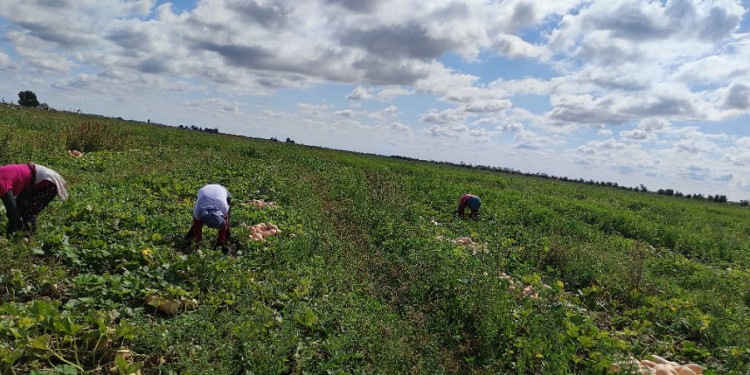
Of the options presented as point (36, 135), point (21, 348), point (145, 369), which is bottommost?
point (145, 369)

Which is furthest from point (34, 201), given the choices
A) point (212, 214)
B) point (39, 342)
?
point (39, 342)

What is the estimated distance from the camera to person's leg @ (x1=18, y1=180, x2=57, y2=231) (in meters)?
6.25

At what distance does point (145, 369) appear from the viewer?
13.1 feet

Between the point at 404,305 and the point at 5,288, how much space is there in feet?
16.2

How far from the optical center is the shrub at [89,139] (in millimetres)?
16094

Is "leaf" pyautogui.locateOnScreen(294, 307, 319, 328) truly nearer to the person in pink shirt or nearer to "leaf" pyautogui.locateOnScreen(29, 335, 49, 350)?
"leaf" pyautogui.locateOnScreen(29, 335, 49, 350)

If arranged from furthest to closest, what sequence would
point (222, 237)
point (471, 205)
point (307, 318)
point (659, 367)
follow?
point (471, 205) < point (222, 237) < point (307, 318) < point (659, 367)

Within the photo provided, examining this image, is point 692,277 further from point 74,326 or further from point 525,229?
point 74,326

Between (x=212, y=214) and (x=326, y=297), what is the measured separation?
2.27 metres

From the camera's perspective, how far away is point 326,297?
6066 mm

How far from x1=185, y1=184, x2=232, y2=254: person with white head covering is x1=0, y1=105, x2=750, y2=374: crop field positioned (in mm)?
250

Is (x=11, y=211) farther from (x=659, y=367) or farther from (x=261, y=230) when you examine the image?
(x=659, y=367)

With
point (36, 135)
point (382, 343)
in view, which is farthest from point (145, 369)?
point (36, 135)

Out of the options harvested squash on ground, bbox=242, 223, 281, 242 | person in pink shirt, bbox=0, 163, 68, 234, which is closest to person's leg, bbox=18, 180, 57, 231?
person in pink shirt, bbox=0, 163, 68, 234
